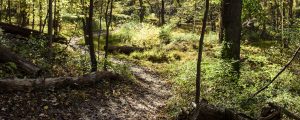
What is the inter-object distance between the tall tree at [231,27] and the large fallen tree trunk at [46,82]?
503cm

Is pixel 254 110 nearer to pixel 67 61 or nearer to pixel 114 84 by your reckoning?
pixel 114 84

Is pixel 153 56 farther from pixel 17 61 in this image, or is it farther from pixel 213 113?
pixel 213 113

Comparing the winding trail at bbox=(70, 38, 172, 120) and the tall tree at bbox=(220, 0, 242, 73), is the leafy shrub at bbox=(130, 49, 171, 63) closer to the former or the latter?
the winding trail at bbox=(70, 38, 172, 120)

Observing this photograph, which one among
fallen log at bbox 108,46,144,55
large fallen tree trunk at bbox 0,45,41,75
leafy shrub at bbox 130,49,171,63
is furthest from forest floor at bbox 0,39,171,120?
fallen log at bbox 108,46,144,55

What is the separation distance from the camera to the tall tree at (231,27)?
42.1 feet

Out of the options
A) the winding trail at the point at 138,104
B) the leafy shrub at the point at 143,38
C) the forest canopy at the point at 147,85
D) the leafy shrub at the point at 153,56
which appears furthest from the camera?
the leafy shrub at the point at 143,38

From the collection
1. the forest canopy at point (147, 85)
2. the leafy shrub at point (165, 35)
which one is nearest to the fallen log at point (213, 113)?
the forest canopy at point (147, 85)

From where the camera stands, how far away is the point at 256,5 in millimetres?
13023

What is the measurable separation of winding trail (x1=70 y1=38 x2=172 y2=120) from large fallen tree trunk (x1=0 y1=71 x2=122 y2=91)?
1.12 meters

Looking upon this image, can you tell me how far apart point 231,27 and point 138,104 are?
4590mm

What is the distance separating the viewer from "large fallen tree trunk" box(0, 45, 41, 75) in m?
11.3

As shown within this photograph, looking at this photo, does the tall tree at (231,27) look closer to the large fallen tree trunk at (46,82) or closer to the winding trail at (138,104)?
the winding trail at (138,104)

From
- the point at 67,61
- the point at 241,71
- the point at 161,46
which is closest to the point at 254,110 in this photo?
the point at 241,71

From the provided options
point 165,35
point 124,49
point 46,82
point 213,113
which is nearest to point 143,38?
point 124,49
